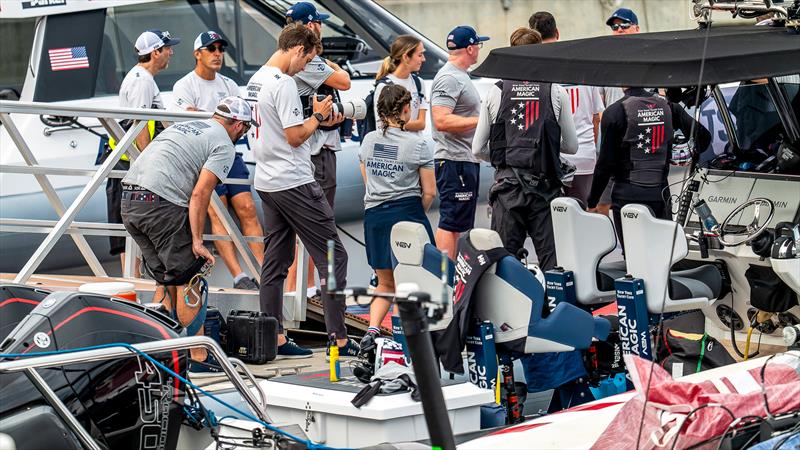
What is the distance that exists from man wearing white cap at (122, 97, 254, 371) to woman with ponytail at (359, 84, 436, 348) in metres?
0.79

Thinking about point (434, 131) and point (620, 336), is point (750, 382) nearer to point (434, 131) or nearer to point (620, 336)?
point (620, 336)

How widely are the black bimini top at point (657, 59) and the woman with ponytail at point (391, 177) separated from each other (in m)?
0.98

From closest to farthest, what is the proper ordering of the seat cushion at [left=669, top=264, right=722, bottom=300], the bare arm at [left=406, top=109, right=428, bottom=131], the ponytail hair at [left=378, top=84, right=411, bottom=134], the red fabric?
the red fabric < the seat cushion at [left=669, top=264, right=722, bottom=300] < the ponytail hair at [left=378, top=84, right=411, bottom=134] < the bare arm at [left=406, top=109, right=428, bottom=131]

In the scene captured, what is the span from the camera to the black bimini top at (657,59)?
5.85 meters

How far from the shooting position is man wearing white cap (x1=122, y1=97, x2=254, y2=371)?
24.7 ft

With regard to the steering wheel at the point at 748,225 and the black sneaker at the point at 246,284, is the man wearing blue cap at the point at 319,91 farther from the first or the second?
the steering wheel at the point at 748,225

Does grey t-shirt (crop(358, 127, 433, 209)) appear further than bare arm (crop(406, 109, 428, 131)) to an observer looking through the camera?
No

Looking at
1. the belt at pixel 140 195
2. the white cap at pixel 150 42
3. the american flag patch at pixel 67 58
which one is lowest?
the belt at pixel 140 195

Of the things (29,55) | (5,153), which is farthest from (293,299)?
(29,55)

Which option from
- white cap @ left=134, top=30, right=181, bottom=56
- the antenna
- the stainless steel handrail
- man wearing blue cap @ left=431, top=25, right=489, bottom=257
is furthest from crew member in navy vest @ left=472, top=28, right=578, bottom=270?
the antenna

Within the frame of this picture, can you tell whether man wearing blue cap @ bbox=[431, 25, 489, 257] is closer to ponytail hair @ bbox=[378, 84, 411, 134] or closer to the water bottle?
ponytail hair @ bbox=[378, 84, 411, 134]

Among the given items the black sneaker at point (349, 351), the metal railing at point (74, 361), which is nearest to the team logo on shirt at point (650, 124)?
the black sneaker at point (349, 351)

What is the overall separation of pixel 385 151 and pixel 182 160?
3.87 ft

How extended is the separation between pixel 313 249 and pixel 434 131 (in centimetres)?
158
